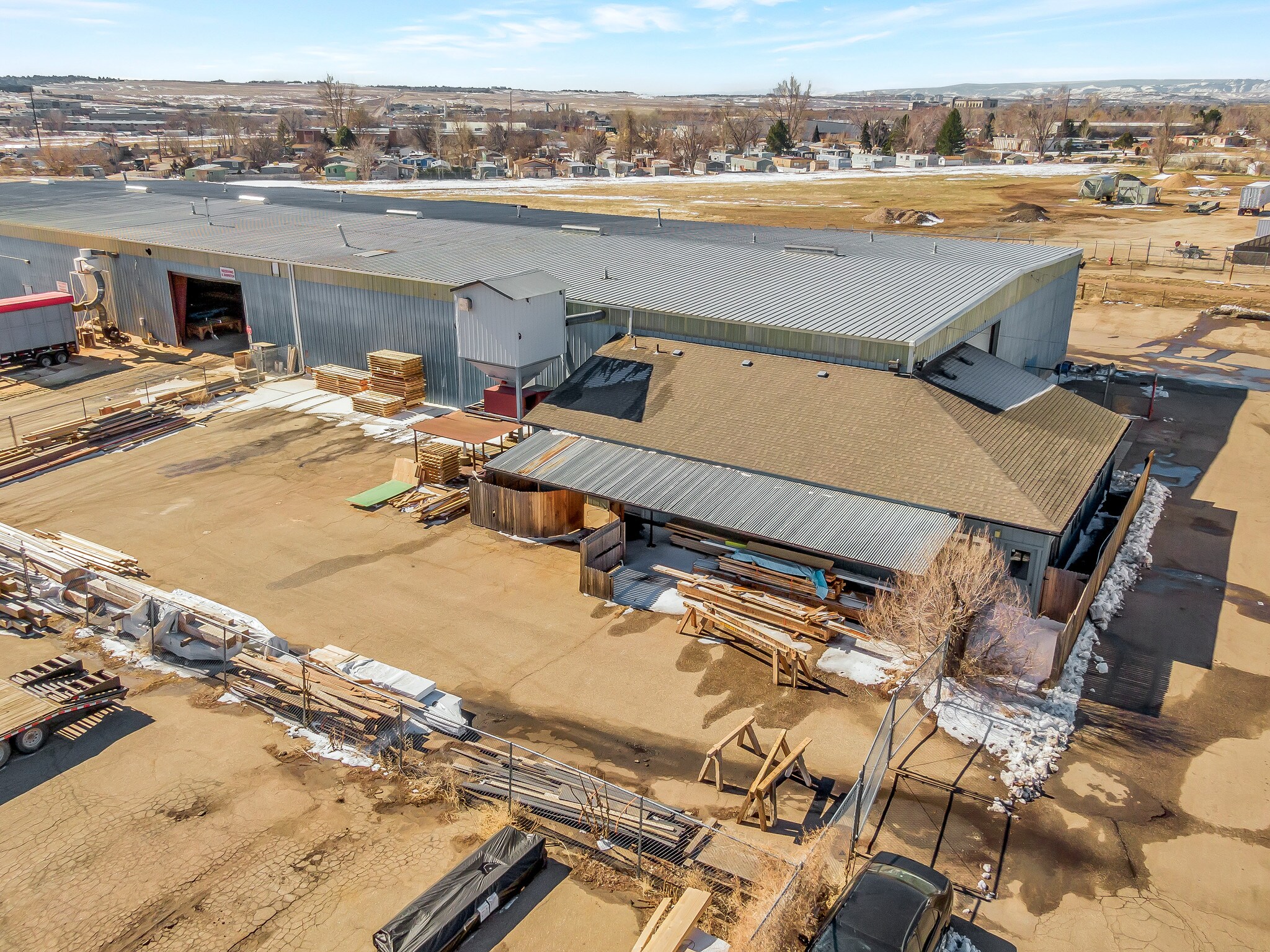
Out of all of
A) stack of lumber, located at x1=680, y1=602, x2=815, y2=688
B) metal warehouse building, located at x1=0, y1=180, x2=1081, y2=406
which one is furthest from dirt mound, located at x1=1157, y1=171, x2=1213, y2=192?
stack of lumber, located at x1=680, y1=602, x2=815, y2=688

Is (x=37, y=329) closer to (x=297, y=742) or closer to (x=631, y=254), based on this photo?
(x=631, y=254)

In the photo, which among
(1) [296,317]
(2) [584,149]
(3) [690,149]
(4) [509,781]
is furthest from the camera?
(2) [584,149]

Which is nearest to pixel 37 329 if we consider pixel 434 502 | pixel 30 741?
pixel 434 502

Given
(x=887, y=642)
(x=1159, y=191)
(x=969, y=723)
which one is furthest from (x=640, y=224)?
(x=1159, y=191)

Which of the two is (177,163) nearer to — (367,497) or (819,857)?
(367,497)

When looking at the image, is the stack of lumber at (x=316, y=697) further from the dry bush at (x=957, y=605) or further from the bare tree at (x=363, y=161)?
the bare tree at (x=363, y=161)

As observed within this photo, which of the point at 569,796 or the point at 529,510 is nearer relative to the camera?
the point at 569,796

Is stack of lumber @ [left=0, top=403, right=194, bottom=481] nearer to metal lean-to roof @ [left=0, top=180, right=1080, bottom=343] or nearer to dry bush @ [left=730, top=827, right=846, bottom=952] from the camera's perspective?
metal lean-to roof @ [left=0, top=180, right=1080, bottom=343]
